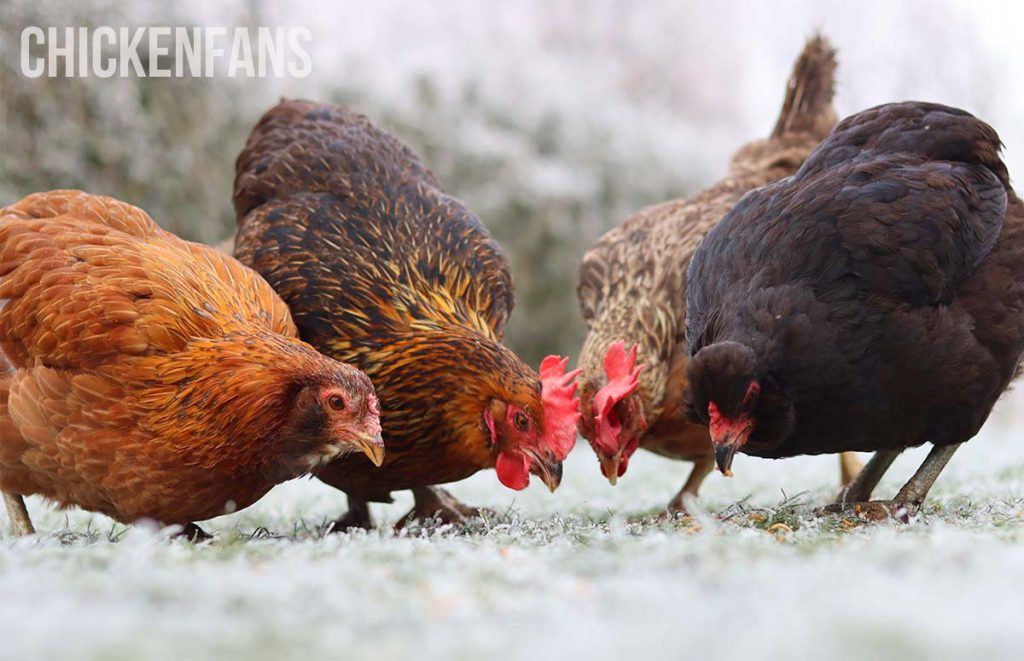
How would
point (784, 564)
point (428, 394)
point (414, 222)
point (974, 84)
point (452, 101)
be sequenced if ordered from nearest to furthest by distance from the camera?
point (784, 564), point (428, 394), point (414, 222), point (452, 101), point (974, 84)

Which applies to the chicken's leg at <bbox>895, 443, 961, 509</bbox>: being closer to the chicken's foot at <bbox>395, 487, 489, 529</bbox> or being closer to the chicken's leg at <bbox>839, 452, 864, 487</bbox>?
the chicken's leg at <bbox>839, 452, 864, 487</bbox>

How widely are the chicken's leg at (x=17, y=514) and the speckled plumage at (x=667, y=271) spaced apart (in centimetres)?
227

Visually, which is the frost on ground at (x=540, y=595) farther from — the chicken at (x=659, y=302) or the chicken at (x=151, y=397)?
the chicken at (x=659, y=302)

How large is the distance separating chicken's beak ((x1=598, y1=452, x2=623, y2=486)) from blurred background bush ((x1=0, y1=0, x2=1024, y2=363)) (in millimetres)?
3332

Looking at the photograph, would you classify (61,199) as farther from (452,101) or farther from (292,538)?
(452,101)

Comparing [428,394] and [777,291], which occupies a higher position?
[777,291]

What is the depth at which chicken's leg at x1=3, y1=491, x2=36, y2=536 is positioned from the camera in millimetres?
3654

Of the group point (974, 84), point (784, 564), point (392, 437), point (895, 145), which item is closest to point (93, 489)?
point (392, 437)

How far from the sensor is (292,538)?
362 cm

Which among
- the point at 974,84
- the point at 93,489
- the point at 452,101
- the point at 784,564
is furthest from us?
the point at 974,84

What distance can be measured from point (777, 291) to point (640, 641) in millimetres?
2123

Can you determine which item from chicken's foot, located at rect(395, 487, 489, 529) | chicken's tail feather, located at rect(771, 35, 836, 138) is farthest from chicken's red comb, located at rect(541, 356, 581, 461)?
chicken's tail feather, located at rect(771, 35, 836, 138)

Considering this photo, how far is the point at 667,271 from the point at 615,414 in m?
0.91

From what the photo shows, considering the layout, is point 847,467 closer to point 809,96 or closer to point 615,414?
point 615,414
